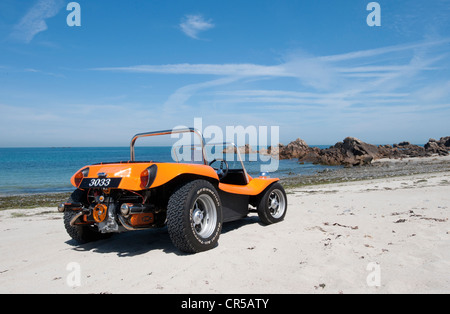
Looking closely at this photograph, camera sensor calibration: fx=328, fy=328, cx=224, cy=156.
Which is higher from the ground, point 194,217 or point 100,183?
point 100,183

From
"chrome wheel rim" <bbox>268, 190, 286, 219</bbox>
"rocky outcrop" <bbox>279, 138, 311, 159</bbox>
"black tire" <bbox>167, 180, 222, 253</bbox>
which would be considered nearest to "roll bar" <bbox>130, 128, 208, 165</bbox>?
"black tire" <bbox>167, 180, 222, 253</bbox>

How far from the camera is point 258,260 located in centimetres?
434

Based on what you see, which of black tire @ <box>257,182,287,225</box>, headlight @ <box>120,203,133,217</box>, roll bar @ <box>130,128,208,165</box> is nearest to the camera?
headlight @ <box>120,203,133,217</box>

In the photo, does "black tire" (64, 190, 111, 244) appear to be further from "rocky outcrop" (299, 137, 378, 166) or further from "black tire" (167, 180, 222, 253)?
"rocky outcrop" (299, 137, 378, 166)

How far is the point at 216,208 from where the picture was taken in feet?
16.8

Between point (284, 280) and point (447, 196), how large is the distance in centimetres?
782

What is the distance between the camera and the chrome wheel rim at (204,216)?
16.0 ft

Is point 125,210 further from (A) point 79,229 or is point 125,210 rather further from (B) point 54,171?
(B) point 54,171

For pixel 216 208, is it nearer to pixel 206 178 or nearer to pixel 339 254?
pixel 206 178

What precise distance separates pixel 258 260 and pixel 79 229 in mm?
3007

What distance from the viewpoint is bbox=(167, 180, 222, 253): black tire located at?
439 centimetres

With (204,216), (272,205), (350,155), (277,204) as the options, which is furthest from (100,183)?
(350,155)

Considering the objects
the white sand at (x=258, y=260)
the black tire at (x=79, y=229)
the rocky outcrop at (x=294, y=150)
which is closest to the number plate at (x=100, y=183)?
the black tire at (x=79, y=229)

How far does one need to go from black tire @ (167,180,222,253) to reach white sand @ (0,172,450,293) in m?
0.20
